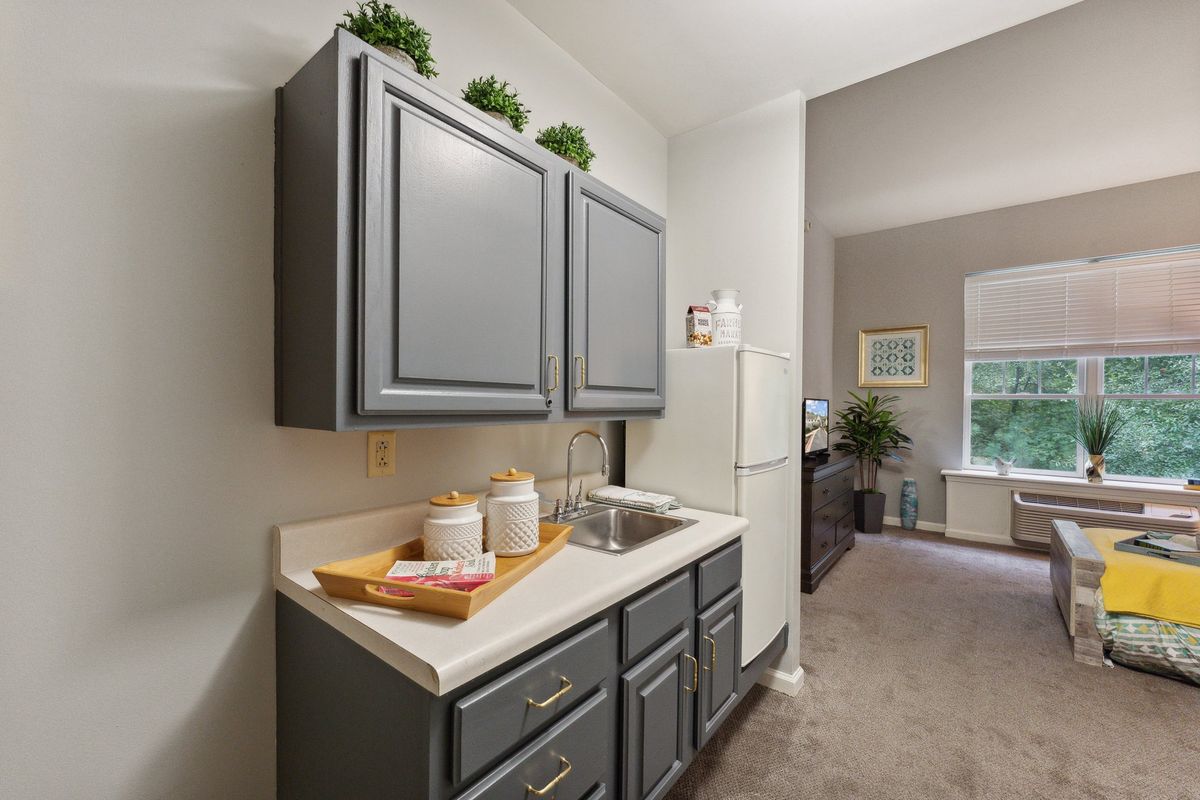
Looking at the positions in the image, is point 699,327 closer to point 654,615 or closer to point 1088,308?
point 654,615

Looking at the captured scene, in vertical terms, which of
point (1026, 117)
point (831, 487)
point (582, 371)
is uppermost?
point (1026, 117)

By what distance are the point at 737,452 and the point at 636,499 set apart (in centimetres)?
42

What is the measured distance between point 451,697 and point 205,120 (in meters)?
1.30

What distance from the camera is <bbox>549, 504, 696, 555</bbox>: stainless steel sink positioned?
1750 millimetres

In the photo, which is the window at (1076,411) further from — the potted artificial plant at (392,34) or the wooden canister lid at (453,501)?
the potted artificial plant at (392,34)

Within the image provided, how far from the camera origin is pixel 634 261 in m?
1.76

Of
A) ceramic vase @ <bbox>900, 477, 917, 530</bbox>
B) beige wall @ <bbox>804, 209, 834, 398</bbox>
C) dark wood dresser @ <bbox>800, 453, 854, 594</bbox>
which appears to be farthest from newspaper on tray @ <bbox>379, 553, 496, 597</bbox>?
ceramic vase @ <bbox>900, 477, 917, 530</bbox>

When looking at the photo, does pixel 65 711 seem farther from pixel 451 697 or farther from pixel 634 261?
pixel 634 261

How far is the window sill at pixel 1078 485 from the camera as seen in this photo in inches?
145

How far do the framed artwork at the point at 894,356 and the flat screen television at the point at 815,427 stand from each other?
133 cm

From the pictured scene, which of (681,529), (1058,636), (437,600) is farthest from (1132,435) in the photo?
(437,600)

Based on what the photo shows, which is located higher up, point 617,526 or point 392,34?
point 392,34

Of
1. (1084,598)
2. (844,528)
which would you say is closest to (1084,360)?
(844,528)

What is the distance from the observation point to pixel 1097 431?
402cm
